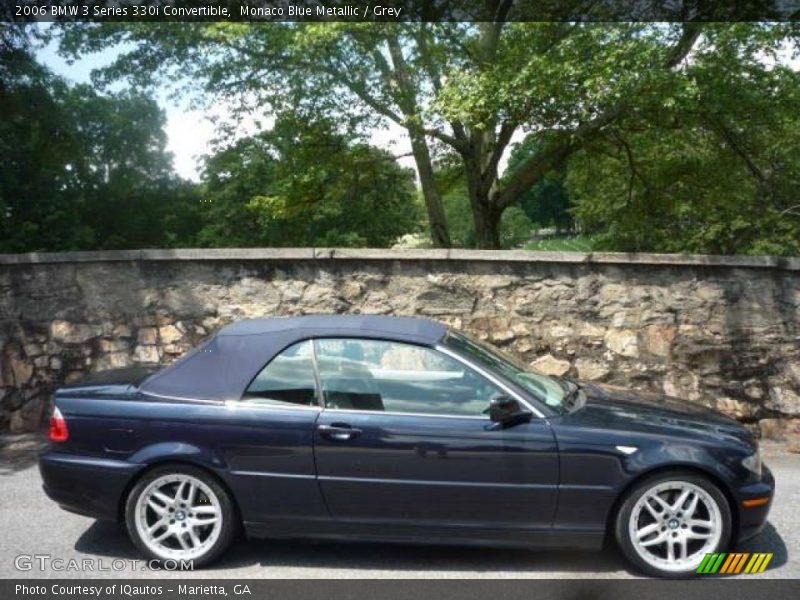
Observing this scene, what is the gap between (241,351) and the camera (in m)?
4.35

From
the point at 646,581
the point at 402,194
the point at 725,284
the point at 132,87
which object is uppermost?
the point at 132,87

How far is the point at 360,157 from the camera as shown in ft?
43.2

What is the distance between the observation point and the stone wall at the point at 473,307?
7184mm

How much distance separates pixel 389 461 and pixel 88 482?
66.5 inches

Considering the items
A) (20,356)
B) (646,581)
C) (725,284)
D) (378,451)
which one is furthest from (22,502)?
(725,284)

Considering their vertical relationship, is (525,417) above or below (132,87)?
below

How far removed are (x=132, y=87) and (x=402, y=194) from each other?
6.38 meters

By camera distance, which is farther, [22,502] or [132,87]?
[132,87]

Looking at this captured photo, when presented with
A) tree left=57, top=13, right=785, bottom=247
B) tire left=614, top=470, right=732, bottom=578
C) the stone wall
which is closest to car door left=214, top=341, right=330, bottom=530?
tire left=614, top=470, right=732, bottom=578

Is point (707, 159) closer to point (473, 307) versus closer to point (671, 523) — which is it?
point (473, 307)

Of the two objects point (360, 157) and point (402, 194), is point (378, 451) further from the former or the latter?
point (402, 194)

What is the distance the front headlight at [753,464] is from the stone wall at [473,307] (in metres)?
3.18

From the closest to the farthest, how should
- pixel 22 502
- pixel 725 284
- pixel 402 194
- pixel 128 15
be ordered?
pixel 22 502
pixel 725 284
pixel 128 15
pixel 402 194

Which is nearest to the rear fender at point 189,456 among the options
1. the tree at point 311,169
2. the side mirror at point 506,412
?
the side mirror at point 506,412
